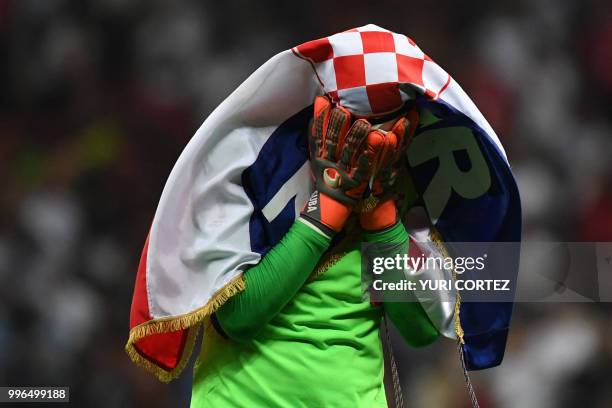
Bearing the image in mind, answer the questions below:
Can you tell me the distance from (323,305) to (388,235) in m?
0.12

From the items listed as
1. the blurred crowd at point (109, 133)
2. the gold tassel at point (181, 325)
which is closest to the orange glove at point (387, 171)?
the gold tassel at point (181, 325)

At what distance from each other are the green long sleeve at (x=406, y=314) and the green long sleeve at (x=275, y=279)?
0.25 ft

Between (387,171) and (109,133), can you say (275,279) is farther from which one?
(109,133)

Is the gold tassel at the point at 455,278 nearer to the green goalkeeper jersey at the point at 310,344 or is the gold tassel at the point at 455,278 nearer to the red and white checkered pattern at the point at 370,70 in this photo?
the green goalkeeper jersey at the point at 310,344

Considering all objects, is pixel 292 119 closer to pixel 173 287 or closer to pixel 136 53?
pixel 173 287

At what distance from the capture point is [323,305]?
1.14 meters

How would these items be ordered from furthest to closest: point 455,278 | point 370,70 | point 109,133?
point 109,133 → point 455,278 → point 370,70

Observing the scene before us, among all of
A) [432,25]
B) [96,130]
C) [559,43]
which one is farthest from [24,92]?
[559,43]

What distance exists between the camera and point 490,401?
1838 mm

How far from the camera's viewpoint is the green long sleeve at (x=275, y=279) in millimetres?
1085

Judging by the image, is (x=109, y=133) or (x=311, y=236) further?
(x=109, y=133)

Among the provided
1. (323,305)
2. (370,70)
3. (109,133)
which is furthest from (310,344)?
(109,133)

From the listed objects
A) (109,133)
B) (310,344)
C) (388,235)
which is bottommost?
(109,133)

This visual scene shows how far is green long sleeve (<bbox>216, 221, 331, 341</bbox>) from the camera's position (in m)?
1.08
